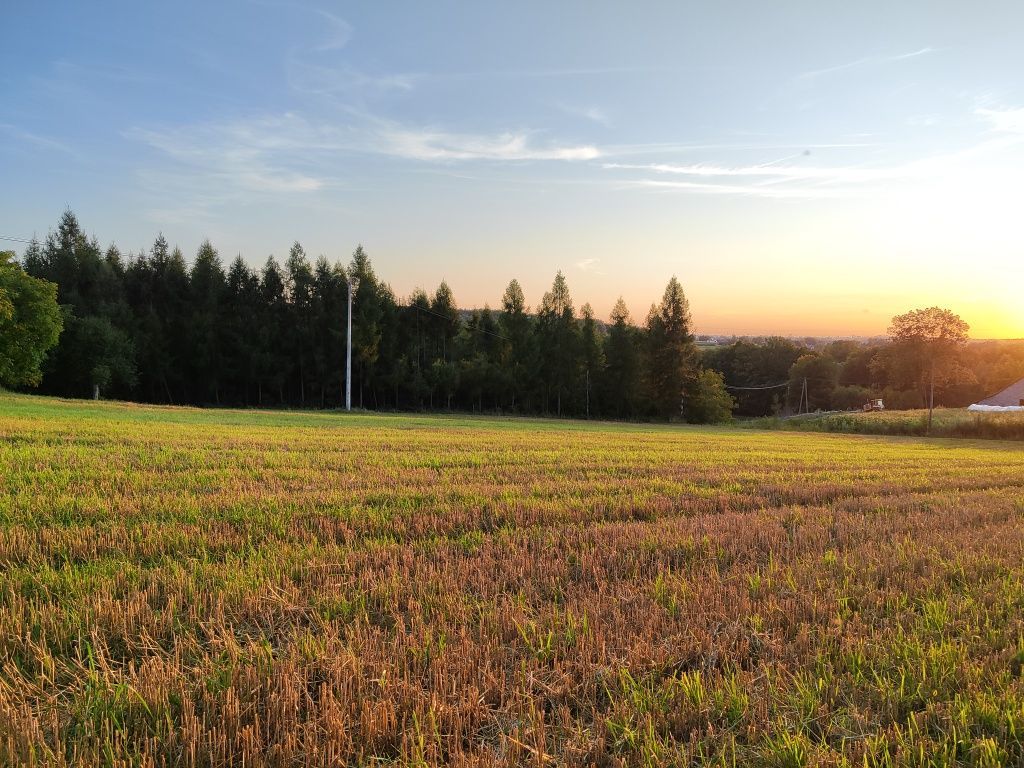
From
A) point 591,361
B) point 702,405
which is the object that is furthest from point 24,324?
point 702,405

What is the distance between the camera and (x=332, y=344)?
2287 inches

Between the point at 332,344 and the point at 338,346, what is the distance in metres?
0.76

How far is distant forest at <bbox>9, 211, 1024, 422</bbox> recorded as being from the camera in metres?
55.4

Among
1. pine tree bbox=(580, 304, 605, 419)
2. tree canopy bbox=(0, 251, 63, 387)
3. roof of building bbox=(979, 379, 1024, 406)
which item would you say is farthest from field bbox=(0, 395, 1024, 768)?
roof of building bbox=(979, 379, 1024, 406)

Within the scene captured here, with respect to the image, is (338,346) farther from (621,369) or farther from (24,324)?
(621,369)

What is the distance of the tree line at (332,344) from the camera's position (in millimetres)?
55625

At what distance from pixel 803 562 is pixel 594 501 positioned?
3.10 m

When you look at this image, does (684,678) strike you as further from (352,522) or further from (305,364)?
(305,364)

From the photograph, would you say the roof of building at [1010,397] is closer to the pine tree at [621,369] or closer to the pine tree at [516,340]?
the pine tree at [621,369]

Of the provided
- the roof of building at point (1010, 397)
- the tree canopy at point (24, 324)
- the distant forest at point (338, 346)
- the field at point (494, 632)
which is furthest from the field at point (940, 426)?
the tree canopy at point (24, 324)

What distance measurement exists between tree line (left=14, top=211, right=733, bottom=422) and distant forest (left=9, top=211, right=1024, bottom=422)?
0.48 feet

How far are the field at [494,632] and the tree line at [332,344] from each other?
5116 cm

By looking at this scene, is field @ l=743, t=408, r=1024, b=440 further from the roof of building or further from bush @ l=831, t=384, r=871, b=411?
bush @ l=831, t=384, r=871, b=411

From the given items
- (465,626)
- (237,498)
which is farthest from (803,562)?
(237,498)
